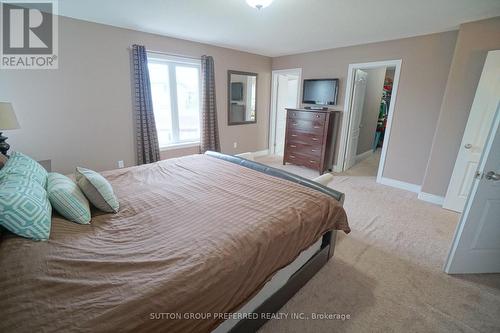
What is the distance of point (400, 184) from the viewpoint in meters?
3.74

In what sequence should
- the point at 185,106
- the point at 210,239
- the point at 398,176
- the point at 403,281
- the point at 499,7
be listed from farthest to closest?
the point at 185,106, the point at 398,176, the point at 499,7, the point at 403,281, the point at 210,239

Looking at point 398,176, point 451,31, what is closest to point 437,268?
point 398,176

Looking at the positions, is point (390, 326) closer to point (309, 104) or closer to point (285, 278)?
point (285, 278)

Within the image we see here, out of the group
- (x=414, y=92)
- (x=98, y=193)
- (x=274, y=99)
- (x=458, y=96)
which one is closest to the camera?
(x=98, y=193)

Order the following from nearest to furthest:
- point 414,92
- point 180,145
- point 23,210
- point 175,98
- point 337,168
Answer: point 23,210, point 414,92, point 175,98, point 180,145, point 337,168

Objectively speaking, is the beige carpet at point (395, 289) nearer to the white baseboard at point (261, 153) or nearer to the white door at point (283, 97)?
the white baseboard at point (261, 153)

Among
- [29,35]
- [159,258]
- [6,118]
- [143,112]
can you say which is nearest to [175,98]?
[143,112]

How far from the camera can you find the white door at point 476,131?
8.28ft

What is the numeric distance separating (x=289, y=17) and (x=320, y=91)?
2059 mm

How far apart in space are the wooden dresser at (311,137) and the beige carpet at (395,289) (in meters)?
1.87

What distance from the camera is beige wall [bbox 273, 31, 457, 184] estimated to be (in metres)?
3.17

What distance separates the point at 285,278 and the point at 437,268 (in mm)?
1537

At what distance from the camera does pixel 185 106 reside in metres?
4.18

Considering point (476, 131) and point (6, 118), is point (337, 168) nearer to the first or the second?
point (476, 131)
